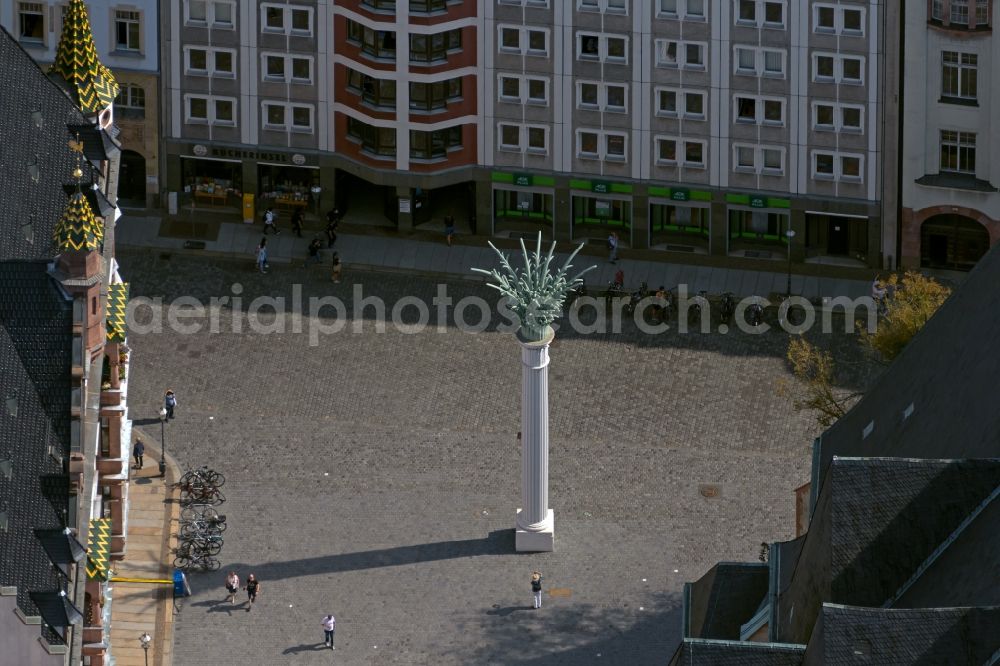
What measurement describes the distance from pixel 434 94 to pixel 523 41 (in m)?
5.89

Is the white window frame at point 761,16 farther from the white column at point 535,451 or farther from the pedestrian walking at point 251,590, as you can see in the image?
the pedestrian walking at point 251,590

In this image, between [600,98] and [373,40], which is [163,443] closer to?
[373,40]

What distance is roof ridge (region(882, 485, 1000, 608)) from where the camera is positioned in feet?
403

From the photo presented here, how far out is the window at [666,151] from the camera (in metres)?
193

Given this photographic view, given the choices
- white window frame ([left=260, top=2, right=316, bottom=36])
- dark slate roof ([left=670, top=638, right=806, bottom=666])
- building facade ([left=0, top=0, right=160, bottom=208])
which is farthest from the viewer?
building facade ([left=0, top=0, right=160, bottom=208])

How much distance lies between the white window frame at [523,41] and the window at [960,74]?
2137 cm

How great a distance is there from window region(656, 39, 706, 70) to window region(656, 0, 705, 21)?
4.98ft

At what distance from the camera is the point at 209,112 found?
19775cm

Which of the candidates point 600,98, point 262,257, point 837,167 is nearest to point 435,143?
point 600,98

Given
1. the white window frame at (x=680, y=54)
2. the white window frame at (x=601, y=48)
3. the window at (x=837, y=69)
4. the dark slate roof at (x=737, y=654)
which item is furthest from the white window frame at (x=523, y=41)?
the dark slate roof at (x=737, y=654)

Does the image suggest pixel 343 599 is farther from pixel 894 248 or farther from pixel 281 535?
pixel 894 248

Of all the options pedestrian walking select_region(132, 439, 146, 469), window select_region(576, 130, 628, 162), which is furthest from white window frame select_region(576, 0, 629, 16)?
pedestrian walking select_region(132, 439, 146, 469)

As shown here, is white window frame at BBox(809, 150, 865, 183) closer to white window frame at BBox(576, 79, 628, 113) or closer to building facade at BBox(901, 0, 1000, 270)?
building facade at BBox(901, 0, 1000, 270)

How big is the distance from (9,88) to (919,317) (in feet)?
141
